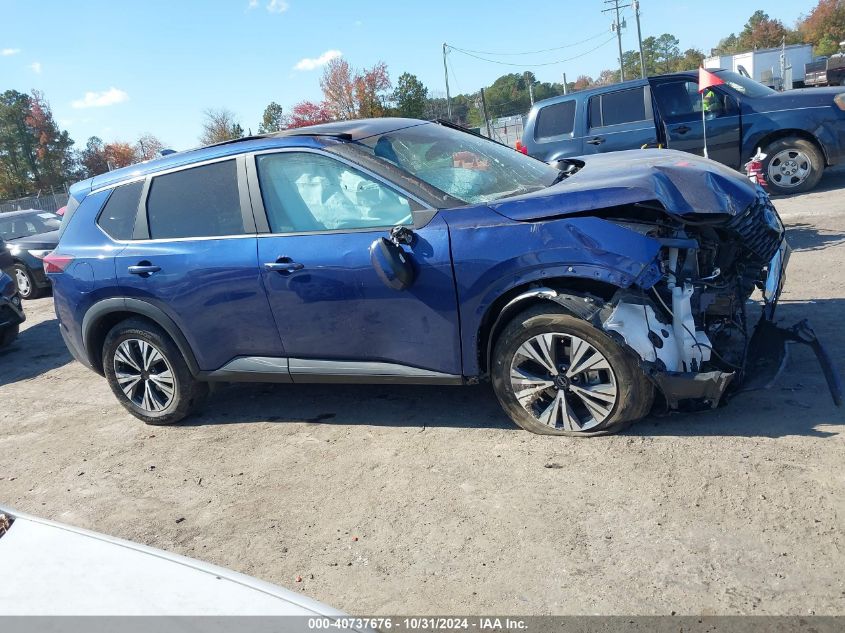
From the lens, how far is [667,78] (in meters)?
10.7

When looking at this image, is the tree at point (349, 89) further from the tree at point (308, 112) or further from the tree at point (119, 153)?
the tree at point (119, 153)

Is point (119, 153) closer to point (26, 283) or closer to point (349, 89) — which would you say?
point (349, 89)

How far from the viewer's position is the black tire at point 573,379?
3.66 meters

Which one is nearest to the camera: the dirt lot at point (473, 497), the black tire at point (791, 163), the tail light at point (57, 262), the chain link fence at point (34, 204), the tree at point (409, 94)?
the dirt lot at point (473, 497)

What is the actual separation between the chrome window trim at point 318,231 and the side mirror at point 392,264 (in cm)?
16

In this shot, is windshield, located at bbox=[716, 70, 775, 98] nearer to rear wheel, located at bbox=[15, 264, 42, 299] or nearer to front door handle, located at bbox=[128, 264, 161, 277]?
front door handle, located at bbox=[128, 264, 161, 277]

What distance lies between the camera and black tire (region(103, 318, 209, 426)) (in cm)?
494

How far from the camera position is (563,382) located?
3.84 metres

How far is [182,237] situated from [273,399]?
1449 mm

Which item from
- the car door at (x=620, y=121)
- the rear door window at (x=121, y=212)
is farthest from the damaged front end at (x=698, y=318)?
the car door at (x=620, y=121)

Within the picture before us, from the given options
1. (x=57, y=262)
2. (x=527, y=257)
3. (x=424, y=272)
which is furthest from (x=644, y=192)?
(x=57, y=262)

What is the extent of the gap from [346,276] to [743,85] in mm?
9113

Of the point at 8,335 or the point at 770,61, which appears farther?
the point at 770,61

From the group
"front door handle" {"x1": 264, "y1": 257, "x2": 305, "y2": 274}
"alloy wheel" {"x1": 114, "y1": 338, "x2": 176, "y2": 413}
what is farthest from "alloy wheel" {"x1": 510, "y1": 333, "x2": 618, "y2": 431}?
"alloy wheel" {"x1": 114, "y1": 338, "x2": 176, "y2": 413}
